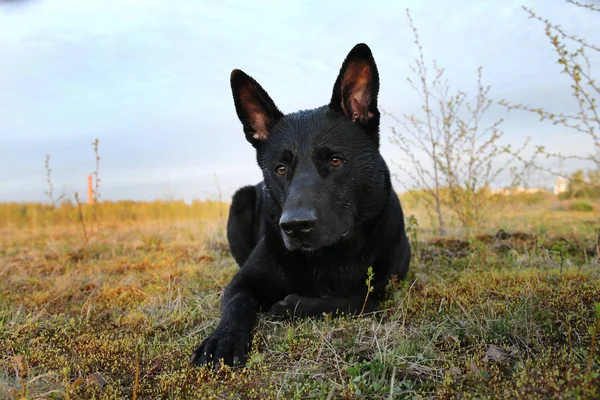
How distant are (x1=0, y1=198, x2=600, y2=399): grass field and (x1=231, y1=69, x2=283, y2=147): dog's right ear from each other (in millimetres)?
1302

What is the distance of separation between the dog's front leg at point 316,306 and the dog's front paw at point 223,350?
0.48 metres

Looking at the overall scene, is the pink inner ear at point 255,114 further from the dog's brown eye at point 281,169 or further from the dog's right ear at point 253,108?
the dog's brown eye at point 281,169

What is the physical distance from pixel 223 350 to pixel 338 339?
22.9 inches

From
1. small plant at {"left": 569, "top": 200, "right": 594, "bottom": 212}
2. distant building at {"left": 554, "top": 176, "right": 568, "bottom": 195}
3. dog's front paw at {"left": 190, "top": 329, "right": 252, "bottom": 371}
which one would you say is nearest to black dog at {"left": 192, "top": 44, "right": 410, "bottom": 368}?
dog's front paw at {"left": 190, "top": 329, "right": 252, "bottom": 371}

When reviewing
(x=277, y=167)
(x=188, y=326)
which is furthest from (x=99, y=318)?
(x=277, y=167)

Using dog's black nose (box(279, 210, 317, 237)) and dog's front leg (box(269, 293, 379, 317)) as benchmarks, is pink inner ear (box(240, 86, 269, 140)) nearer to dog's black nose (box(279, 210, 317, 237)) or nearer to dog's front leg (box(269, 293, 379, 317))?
dog's black nose (box(279, 210, 317, 237))

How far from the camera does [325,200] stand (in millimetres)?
2613

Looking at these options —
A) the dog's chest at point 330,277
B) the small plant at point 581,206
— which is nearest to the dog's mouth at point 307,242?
the dog's chest at point 330,277

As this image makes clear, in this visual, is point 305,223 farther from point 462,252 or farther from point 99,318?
point 462,252

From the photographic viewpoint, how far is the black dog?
2.72m

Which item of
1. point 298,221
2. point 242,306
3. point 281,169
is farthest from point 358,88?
point 242,306

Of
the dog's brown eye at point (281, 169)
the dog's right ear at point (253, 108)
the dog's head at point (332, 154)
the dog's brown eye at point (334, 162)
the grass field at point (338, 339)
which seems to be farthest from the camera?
the dog's right ear at point (253, 108)

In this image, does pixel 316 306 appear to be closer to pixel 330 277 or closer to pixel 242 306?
pixel 330 277

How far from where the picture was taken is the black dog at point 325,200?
8.92ft
